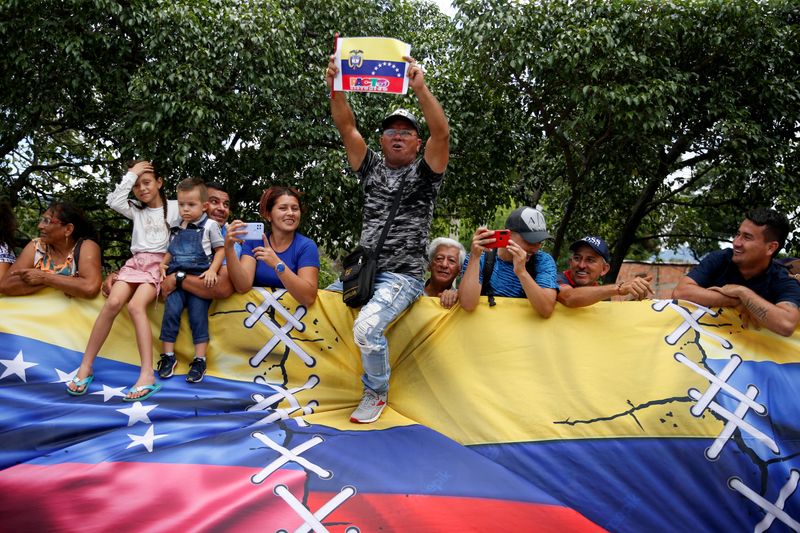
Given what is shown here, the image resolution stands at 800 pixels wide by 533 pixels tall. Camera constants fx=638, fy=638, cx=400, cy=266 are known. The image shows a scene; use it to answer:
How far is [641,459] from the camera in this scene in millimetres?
3164

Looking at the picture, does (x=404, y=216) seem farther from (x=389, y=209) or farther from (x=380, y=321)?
(x=380, y=321)

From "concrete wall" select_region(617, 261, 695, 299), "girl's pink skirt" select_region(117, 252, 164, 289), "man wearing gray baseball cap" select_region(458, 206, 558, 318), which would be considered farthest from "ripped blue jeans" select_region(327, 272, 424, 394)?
"concrete wall" select_region(617, 261, 695, 299)

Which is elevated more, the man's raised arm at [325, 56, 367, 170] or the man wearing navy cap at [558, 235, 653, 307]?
the man's raised arm at [325, 56, 367, 170]

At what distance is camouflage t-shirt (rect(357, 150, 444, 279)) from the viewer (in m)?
3.72

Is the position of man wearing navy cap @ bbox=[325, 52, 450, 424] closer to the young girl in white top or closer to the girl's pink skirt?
the young girl in white top

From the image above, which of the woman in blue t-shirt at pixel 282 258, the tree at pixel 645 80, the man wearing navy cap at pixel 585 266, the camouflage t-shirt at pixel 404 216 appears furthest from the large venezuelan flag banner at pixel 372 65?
the tree at pixel 645 80

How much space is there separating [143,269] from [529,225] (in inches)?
97.5

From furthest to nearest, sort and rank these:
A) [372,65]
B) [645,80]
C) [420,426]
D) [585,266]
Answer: [645,80], [585,266], [372,65], [420,426]

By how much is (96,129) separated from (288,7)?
3.63 m

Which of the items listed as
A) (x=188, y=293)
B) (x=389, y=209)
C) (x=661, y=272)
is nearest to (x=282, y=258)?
(x=188, y=293)

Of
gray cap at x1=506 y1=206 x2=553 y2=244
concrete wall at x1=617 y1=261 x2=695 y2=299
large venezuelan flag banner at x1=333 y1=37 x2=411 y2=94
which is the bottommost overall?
concrete wall at x1=617 y1=261 x2=695 y2=299

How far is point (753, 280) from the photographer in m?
3.75

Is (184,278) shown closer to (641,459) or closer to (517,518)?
(517,518)

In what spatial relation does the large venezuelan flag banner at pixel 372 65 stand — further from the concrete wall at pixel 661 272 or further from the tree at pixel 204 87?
the concrete wall at pixel 661 272
